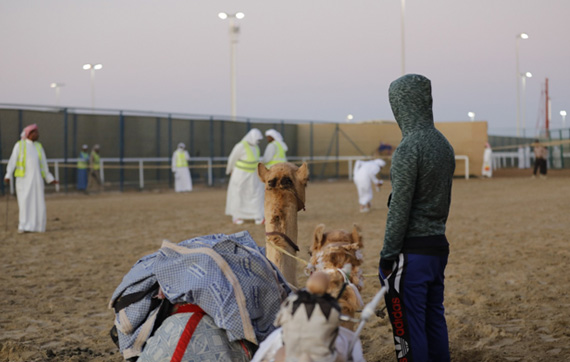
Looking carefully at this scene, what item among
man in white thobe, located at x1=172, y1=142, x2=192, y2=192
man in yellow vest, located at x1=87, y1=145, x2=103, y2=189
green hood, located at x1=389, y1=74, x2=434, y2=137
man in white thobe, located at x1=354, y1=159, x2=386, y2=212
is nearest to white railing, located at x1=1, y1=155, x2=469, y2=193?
man in yellow vest, located at x1=87, y1=145, x2=103, y2=189

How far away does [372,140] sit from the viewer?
3881 cm

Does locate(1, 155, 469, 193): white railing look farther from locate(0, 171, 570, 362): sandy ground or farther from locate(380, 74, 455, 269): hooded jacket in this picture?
locate(380, 74, 455, 269): hooded jacket

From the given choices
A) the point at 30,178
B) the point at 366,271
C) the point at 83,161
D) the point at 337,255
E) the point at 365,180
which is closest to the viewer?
the point at 337,255

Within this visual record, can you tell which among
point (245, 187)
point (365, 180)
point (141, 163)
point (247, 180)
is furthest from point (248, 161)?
point (141, 163)

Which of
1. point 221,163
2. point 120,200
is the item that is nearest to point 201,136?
point 221,163

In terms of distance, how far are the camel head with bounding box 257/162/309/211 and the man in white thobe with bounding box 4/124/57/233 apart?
Result: 1001cm

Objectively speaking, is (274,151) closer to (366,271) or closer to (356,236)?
(366,271)

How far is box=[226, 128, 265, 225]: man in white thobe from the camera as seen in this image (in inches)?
577

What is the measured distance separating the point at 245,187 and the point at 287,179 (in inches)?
423

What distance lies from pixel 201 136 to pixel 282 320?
1197 inches

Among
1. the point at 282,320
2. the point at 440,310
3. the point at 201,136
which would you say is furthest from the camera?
the point at 201,136

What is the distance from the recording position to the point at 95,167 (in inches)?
1062

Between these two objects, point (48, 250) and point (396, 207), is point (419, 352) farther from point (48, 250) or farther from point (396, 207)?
point (48, 250)

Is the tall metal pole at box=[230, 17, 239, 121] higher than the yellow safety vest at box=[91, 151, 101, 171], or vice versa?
the tall metal pole at box=[230, 17, 239, 121]
